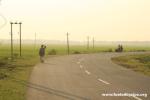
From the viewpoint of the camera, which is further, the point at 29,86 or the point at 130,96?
the point at 29,86

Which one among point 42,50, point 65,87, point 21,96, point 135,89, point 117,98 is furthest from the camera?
point 42,50

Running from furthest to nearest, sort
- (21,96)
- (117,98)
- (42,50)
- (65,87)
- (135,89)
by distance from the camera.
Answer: (42,50)
(65,87)
(135,89)
(21,96)
(117,98)

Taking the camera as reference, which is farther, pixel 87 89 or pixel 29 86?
Answer: pixel 29 86

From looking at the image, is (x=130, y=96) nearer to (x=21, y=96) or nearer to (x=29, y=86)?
(x=21, y=96)

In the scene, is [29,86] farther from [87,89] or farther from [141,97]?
[141,97]

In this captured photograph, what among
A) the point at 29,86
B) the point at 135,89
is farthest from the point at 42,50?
the point at 135,89

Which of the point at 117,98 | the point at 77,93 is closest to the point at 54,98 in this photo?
the point at 77,93

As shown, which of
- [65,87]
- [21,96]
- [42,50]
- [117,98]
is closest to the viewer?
[117,98]

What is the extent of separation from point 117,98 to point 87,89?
269 centimetres

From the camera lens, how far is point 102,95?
42.4ft

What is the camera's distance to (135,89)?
1451cm

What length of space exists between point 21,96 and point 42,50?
22584 millimetres

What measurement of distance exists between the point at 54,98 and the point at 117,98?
2.20 metres

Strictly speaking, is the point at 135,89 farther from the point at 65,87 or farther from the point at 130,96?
the point at 65,87
